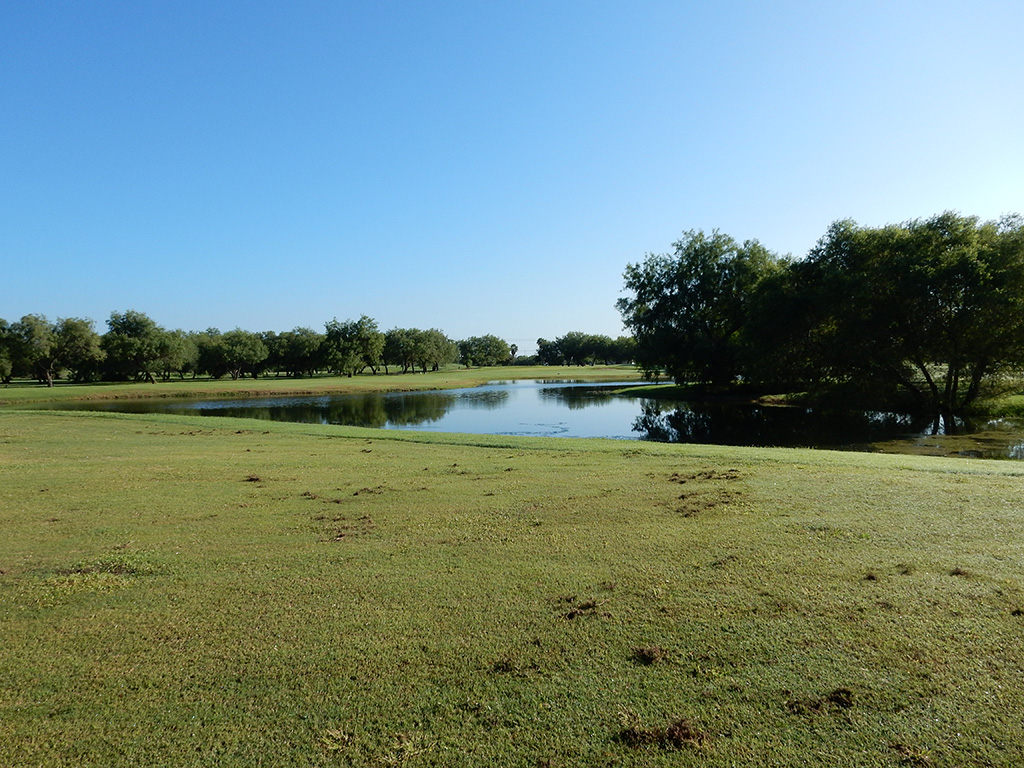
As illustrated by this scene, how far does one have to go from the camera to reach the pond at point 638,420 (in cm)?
2411

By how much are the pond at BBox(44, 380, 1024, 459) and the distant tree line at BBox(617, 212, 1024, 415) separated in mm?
2840

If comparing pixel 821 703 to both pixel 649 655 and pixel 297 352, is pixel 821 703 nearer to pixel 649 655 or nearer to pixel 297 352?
pixel 649 655

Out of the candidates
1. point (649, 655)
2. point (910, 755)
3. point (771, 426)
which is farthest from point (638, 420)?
point (910, 755)

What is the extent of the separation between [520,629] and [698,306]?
54468mm

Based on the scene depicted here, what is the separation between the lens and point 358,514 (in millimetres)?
9086

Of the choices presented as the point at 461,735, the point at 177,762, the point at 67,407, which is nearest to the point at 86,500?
the point at 177,762

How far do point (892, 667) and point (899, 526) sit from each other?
13.3 ft

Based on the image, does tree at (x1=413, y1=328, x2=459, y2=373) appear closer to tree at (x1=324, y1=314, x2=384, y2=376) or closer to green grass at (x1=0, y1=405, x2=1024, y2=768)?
tree at (x1=324, y1=314, x2=384, y2=376)

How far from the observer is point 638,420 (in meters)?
36.5

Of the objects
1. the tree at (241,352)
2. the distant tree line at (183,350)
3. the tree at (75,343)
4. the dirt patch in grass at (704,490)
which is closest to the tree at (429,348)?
the distant tree line at (183,350)

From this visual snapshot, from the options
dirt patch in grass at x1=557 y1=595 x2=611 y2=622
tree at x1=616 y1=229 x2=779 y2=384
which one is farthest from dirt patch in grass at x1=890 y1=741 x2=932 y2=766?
tree at x1=616 y1=229 x2=779 y2=384

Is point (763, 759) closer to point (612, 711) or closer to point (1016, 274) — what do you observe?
point (612, 711)

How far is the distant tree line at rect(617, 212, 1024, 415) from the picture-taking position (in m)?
29.7

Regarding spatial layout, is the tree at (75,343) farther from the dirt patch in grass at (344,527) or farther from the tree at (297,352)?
the dirt patch in grass at (344,527)
